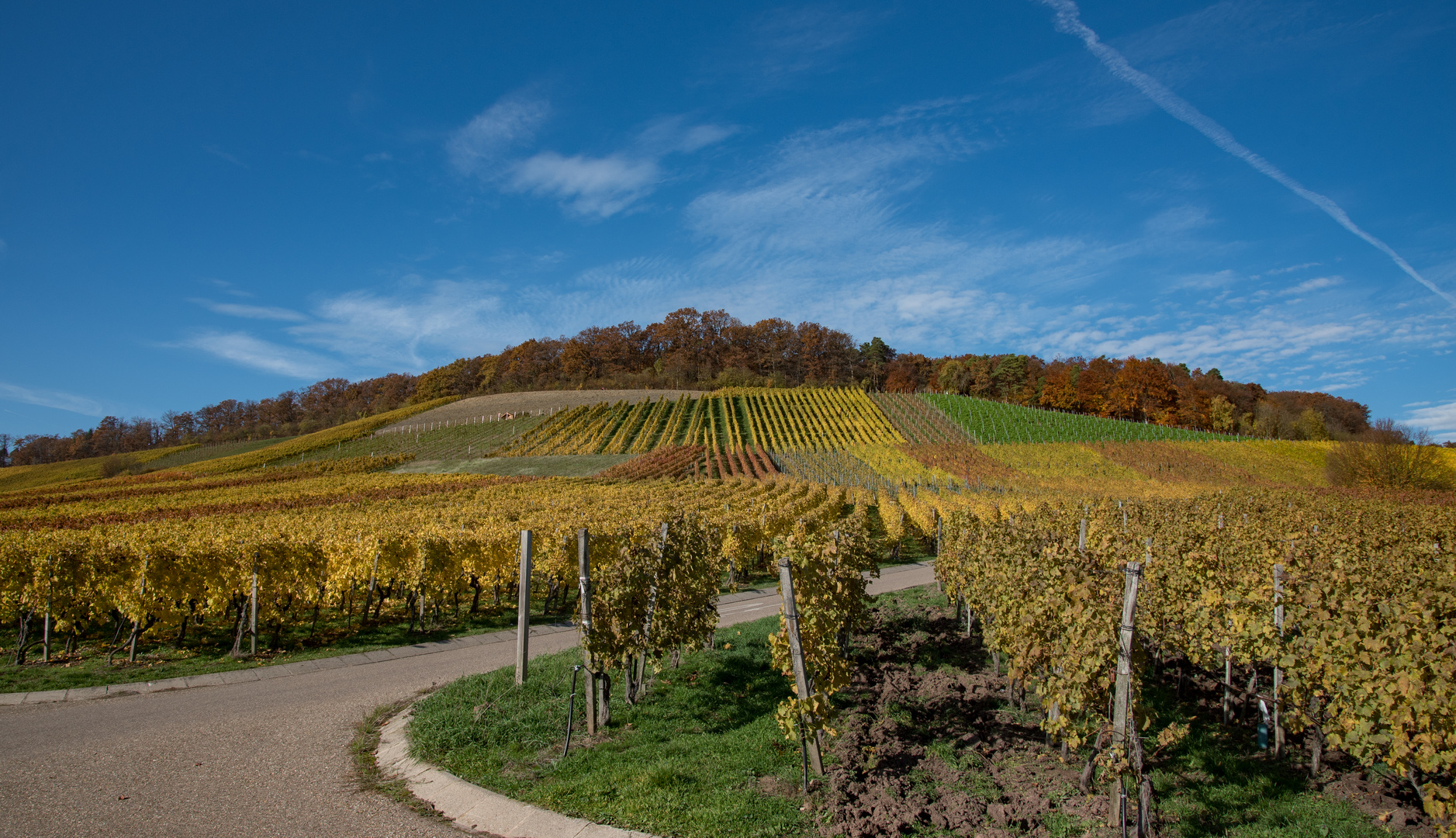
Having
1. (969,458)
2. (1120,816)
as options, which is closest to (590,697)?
(1120,816)

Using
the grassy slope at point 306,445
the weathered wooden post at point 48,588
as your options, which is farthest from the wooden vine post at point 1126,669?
the grassy slope at point 306,445

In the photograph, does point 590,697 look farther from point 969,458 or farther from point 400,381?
point 400,381

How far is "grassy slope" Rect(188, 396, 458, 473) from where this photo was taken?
57.0 metres

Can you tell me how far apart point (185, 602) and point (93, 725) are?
408 cm

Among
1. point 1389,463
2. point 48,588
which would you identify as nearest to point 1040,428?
point 1389,463

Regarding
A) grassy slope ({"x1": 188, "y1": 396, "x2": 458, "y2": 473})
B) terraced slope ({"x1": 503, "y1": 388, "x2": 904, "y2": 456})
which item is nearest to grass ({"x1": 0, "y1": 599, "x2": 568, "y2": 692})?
terraced slope ({"x1": 503, "y1": 388, "x2": 904, "y2": 456})

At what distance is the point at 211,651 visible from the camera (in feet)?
37.5

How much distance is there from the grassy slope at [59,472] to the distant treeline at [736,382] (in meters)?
14.2

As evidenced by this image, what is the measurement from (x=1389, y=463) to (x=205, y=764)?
2108 inches

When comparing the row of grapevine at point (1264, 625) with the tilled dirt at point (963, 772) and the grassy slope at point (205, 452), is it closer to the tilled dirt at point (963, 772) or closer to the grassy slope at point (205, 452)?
the tilled dirt at point (963, 772)

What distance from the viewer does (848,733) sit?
21.4ft

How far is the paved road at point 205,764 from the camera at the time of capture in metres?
5.32

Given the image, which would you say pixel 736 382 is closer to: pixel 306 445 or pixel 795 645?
pixel 306 445

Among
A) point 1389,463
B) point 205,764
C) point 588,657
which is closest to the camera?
point 205,764
